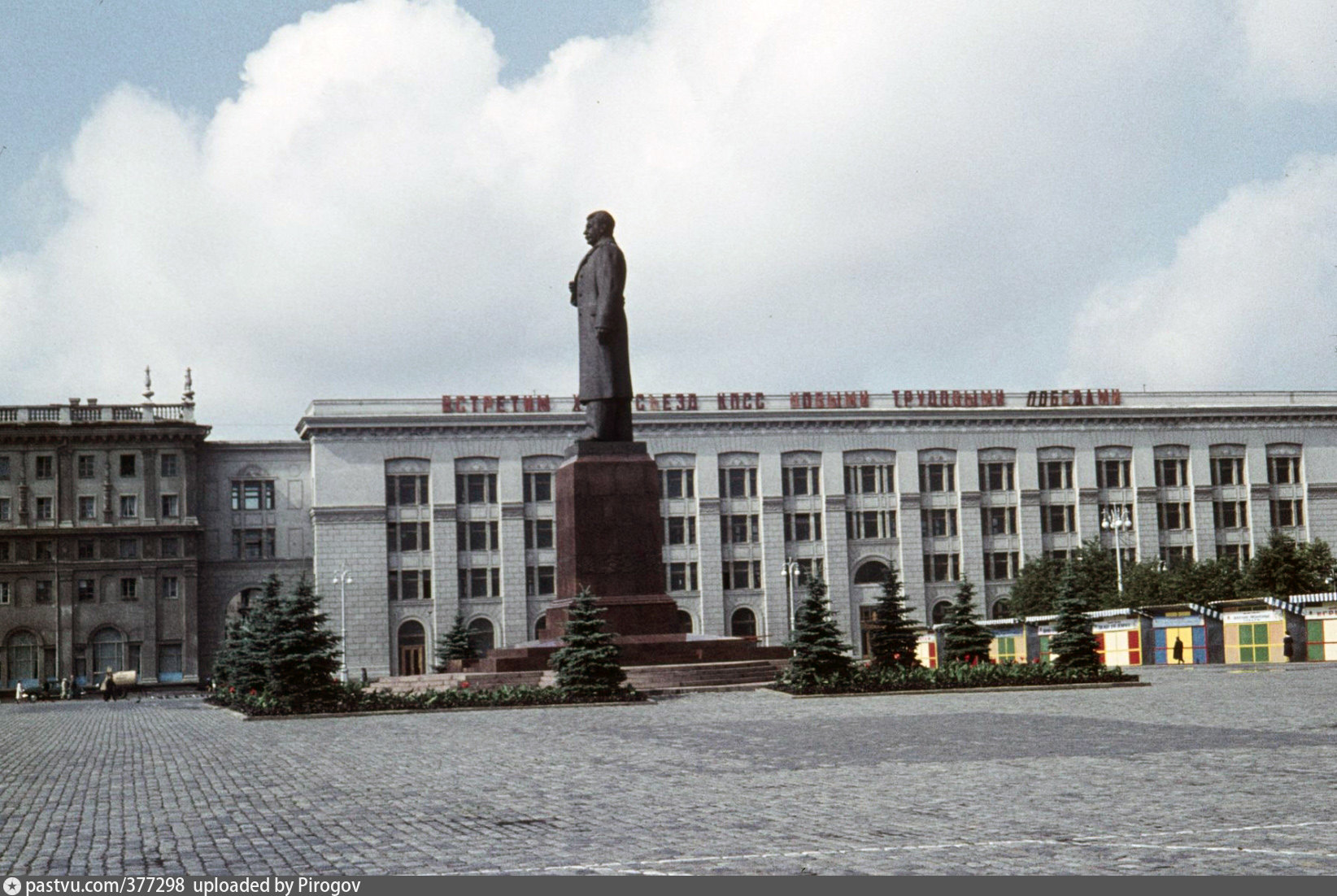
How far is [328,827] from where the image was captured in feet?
33.3

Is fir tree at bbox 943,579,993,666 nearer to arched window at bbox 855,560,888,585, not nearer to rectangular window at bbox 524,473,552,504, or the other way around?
rectangular window at bbox 524,473,552,504

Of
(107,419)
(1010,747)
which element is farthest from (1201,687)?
(107,419)

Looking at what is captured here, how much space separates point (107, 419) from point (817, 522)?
34.2 metres

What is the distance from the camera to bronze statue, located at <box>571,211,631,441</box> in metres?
30.3

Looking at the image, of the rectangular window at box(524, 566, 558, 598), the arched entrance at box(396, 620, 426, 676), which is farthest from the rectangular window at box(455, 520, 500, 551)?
the arched entrance at box(396, 620, 426, 676)

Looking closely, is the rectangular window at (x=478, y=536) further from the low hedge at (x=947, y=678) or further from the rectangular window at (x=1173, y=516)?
the low hedge at (x=947, y=678)

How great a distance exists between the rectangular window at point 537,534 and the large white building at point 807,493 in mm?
86

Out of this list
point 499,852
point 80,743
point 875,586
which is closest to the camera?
point 499,852

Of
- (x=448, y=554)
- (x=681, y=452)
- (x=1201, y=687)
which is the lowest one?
(x=1201, y=687)

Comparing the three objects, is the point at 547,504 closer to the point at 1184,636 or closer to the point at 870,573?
the point at 870,573

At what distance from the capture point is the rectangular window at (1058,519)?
7562cm

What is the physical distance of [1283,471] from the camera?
77312mm

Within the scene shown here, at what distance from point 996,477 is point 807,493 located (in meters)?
9.81

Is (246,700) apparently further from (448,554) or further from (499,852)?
A: (448,554)
